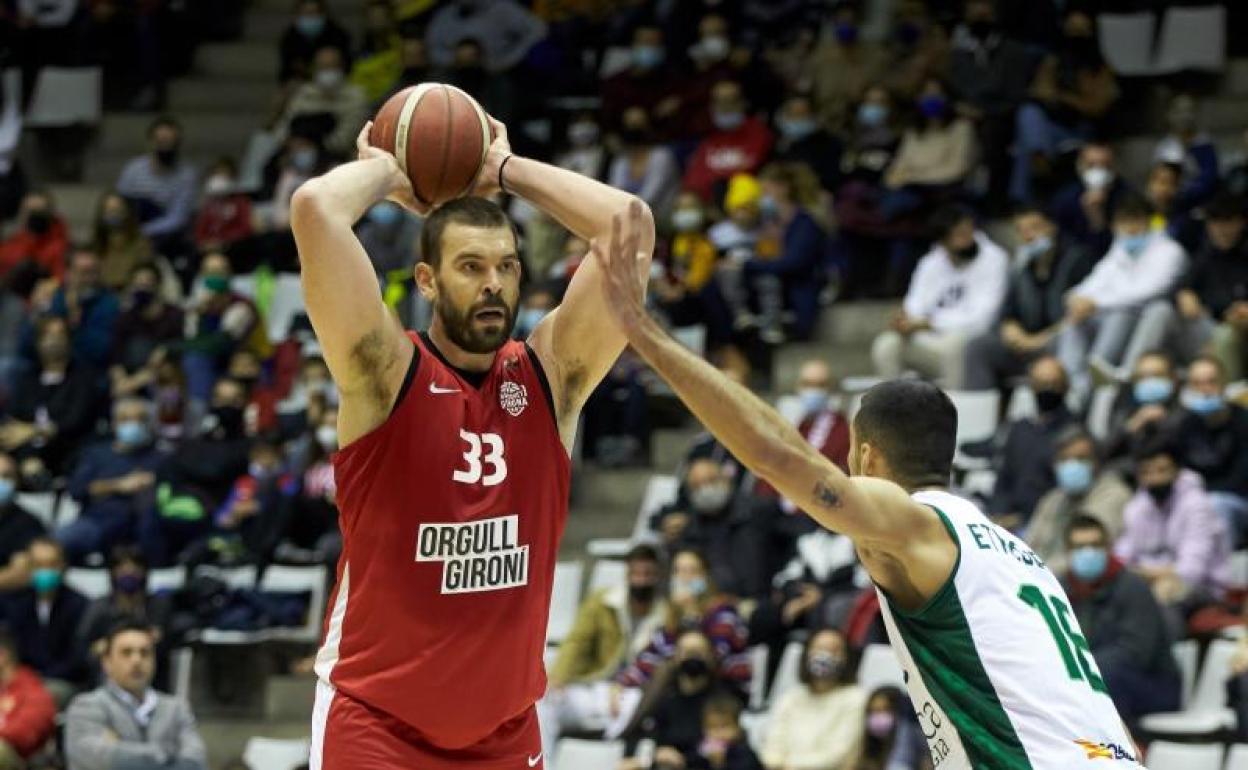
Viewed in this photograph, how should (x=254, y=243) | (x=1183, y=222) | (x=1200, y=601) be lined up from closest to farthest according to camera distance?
(x=1200, y=601)
(x=1183, y=222)
(x=254, y=243)

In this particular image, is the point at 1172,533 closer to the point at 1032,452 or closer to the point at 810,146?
the point at 1032,452

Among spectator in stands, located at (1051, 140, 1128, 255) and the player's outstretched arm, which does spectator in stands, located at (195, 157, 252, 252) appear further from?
the player's outstretched arm

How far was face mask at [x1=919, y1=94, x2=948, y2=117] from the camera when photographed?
1748 centimetres

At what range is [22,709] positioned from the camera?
1497cm

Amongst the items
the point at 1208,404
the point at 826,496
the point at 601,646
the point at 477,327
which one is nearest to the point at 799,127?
the point at 601,646

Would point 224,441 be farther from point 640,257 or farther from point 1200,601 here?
point 640,257

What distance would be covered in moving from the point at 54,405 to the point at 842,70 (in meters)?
6.53

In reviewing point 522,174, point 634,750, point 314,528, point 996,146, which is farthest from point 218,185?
point 522,174

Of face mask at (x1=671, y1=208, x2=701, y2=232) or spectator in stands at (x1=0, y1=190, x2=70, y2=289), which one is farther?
spectator in stands at (x1=0, y1=190, x2=70, y2=289)

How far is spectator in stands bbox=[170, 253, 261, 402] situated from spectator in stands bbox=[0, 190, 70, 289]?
193 centimetres

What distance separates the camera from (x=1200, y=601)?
1315cm

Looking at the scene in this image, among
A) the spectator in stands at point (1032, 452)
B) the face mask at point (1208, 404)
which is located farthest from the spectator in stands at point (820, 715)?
the face mask at point (1208, 404)

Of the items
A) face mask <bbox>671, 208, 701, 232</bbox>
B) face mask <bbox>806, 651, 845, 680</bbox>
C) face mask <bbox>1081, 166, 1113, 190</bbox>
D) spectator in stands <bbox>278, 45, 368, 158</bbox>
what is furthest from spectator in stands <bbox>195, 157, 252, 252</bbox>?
face mask <bbox>806, 651, 845, 680</bbox>

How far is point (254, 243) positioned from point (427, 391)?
13685 millimetres
